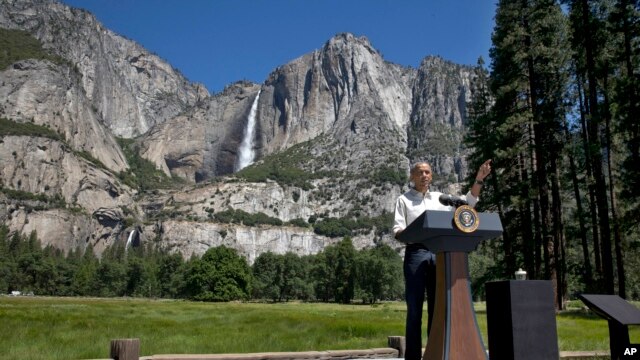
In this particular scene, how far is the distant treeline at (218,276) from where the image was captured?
298ft

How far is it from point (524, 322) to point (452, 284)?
870 millimetres

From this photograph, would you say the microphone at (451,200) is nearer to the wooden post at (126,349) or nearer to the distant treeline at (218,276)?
the wooden post at (126,349)

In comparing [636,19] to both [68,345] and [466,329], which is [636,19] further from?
[68,345]

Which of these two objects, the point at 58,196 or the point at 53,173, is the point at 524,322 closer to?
the point at 58,196

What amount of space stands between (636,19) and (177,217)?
182887 mm

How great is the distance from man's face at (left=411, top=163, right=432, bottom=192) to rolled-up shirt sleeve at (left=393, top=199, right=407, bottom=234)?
318mm

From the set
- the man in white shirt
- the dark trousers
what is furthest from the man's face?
the dark trousers

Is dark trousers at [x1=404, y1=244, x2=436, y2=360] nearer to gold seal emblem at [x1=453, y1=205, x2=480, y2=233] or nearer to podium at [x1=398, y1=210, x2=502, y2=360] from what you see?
podium at [x1=398, y1=210, x2=502, y2=360]

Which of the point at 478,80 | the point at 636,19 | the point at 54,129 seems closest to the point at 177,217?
the point at 54,129

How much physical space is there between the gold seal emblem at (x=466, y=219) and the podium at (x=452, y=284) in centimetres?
4

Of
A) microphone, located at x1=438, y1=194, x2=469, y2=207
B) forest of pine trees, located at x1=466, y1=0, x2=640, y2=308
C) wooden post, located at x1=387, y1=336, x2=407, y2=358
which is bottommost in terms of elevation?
wooden post, located at x1=387, y1=336, x2=407, y2=358

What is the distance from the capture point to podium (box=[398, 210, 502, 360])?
18.2 ft

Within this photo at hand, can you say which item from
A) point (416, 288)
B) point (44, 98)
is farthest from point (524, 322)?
point (44, 98)

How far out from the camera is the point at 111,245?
182 m
